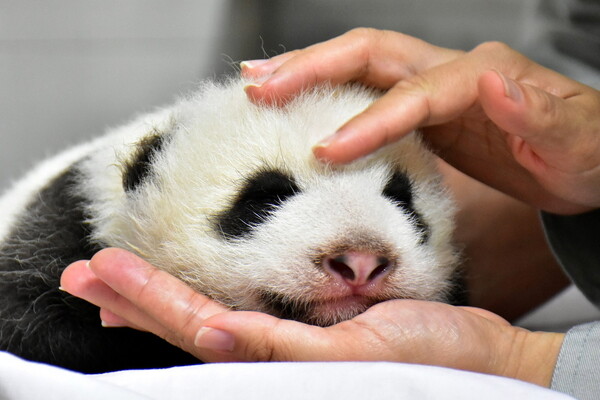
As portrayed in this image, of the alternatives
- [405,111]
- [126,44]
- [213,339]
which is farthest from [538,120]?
[126,44]

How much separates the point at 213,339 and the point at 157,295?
0.11 m

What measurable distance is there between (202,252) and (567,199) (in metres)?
0.65

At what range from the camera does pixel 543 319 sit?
168cm

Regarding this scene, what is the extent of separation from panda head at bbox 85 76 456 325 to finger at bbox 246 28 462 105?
0.03m

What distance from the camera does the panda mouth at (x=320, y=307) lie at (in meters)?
0.96

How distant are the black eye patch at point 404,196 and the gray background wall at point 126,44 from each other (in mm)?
1967

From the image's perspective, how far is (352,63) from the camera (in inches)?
46.6

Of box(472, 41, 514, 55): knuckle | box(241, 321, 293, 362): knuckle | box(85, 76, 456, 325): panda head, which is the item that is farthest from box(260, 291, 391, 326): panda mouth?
box(472, 41, 514, 55): knuckle

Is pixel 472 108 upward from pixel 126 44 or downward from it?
upward

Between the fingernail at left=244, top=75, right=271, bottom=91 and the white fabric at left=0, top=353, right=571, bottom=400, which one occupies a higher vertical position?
the fingernail at left=244, top=75, right=271, bottom=91

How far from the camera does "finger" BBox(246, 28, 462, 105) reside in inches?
42.8

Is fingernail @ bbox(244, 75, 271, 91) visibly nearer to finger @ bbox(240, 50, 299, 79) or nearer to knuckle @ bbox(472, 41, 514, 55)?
finger @ bbox(240, 50, 299, 79)

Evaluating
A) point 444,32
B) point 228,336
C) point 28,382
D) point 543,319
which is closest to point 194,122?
point 228,336

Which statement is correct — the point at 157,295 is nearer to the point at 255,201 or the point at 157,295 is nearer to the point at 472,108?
the point at 255,201
